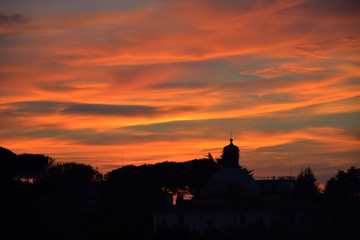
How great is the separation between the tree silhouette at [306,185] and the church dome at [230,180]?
29657mm

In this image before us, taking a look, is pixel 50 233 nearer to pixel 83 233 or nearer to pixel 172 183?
pixel 83 233

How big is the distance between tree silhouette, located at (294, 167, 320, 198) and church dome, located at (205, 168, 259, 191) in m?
29.7

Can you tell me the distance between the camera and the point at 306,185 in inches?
5743

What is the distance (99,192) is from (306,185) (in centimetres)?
4127

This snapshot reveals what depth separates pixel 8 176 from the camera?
443 feet

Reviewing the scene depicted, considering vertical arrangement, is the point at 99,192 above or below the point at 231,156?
below

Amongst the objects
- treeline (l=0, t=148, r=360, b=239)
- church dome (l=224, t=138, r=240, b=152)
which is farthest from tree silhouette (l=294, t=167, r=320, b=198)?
church dome (l=224, t=138, r=240, b=152)

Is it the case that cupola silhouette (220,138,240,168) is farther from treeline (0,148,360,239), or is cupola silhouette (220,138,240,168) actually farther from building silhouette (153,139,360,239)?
treeline (0,148,360,239)

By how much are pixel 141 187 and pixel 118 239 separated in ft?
232

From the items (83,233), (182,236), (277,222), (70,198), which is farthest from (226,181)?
(182,236)

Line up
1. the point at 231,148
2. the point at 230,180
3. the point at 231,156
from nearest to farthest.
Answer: the point at 230,180, the point at 231,156, the point at 231,148

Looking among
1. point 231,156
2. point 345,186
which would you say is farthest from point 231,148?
point 345,186

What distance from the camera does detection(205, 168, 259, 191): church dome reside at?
114 metres

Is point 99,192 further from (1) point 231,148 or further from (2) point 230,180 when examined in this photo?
(2) point 230,180
